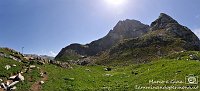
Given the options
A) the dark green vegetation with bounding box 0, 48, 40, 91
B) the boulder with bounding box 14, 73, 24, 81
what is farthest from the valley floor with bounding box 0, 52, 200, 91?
the boulder with bounding box 14, 73, 24, 81

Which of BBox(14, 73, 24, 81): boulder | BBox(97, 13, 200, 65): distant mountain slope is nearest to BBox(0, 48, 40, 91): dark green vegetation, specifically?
BBox(14, 73, 24, 81): boulder

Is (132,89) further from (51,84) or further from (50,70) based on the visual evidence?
(50,70)

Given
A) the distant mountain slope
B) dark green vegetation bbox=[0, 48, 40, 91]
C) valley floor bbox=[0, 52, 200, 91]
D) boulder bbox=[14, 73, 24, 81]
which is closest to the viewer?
valley floor bbox=[0, 52, 200, 91]

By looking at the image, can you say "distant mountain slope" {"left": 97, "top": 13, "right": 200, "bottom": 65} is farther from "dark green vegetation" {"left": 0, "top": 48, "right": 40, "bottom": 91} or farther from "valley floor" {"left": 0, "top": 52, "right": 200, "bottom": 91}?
"valley floor" {"left": 0, "top": 52, "right": 200, "bottom": 91}

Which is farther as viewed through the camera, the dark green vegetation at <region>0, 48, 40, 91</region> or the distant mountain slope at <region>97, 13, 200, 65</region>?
the distant mountain slope at <region>97, 13, 200, 65</region>

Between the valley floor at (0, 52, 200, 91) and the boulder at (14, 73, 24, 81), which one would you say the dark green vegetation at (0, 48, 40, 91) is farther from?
the boulder at (14, 73, 24, 81)

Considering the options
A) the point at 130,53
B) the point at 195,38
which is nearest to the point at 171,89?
the point at 130,53

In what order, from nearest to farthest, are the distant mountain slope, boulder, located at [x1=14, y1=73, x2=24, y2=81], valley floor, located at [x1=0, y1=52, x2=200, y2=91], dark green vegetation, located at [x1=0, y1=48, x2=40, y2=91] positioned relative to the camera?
valley floor, located at [x1=0, y1=52, x2=200, y2=91], dark green vegetation, located at [x1=0, y1=48, x2=40, y2=91], boulder, located at [x1=14, y1=73, x2=24, y2=81], the distant mountain slope

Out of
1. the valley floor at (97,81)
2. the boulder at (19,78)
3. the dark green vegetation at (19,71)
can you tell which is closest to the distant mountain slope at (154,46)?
the dark green vegetation at (19,71)

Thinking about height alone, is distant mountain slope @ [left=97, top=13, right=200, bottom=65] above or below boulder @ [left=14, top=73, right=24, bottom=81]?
above

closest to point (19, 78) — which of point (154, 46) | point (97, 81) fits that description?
point (97, 81)

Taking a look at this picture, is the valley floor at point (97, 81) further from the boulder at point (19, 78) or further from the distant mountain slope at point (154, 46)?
the distant mountain slope at point (154, 46)

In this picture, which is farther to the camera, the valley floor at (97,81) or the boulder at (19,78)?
the boulder at (19,78)

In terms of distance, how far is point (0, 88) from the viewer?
4206cm
